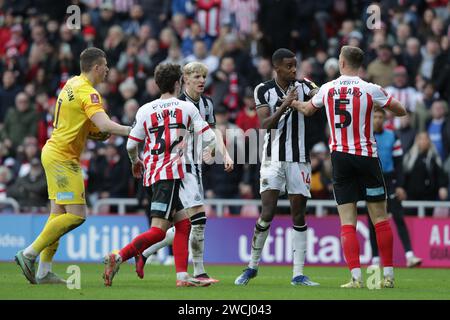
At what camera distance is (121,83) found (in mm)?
22875

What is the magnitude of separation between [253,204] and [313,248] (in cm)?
133

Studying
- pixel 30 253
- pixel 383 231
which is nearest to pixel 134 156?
pixel 30 253

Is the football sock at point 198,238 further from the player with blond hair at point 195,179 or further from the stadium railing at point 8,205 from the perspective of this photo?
the stadium railing at point 8,205

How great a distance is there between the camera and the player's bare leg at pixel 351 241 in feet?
39.5

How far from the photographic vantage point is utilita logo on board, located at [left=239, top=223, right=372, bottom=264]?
1886 cm

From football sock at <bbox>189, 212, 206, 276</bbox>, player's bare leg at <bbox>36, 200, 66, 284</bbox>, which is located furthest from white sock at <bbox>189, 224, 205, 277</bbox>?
player's bare leg at <bbox>36, 200, 66, 284</bbox>

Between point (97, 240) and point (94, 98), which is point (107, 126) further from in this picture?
point (97, 240)

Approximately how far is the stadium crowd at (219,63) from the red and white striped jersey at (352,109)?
6593 mm

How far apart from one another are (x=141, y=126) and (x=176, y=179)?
677 mm

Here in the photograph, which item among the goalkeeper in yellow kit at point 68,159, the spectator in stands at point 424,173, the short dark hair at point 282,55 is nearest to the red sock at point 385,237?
the short dark hair at point 282,55
